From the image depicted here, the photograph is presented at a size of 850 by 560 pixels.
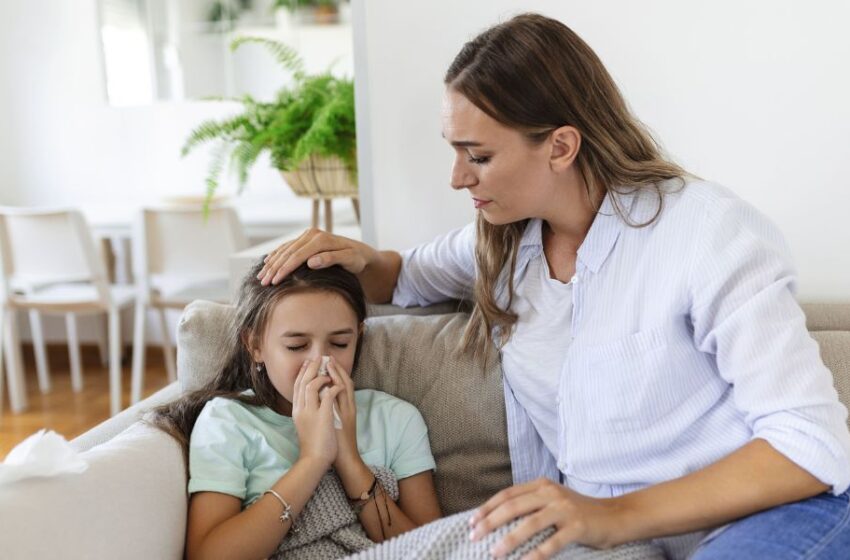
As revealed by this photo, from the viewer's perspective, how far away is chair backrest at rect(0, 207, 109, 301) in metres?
3.23

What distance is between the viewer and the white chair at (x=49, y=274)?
10.6 ft

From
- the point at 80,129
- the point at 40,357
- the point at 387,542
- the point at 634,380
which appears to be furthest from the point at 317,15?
the point at 387,542

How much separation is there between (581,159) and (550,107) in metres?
0.11

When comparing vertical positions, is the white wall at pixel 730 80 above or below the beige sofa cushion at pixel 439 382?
above

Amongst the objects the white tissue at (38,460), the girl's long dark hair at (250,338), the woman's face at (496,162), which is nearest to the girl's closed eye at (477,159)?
the woman's face at (496,162)

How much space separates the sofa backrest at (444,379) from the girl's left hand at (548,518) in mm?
372

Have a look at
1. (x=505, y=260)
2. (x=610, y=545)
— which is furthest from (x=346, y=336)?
(x=610, y=545)

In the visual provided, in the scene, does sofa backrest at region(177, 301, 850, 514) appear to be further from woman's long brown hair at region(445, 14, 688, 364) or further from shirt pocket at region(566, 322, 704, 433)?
woman's long brown hair at region(445, 14, 688, 364)

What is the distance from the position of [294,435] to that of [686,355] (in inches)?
23.5

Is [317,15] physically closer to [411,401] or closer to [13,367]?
[13,367]

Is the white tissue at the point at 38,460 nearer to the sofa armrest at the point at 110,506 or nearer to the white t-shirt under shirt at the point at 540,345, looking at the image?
the sofa armrest at the point at 110,506

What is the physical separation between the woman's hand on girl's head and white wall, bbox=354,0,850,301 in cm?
38

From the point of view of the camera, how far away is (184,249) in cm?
324

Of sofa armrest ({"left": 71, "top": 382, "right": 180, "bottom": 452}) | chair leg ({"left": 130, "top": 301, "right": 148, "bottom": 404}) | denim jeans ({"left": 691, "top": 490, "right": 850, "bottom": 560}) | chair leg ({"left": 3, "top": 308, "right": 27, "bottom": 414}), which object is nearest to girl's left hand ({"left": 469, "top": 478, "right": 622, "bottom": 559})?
denim jeans ({"left": 691, "top": 490, "right": 850, "bottom": 560})
